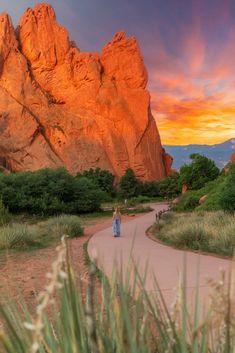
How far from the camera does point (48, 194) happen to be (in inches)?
1275

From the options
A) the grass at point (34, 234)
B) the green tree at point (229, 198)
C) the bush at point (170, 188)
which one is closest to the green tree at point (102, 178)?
the bush at point (170, 188)

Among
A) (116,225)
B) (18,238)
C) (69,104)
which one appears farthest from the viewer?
(69,104)

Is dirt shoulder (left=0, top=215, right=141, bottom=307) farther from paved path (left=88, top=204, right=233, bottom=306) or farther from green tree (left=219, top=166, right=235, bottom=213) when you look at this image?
green tree (left=219, top=166, right=235, bottom=213)

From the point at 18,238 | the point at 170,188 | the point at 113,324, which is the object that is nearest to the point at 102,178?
the point at 170,188

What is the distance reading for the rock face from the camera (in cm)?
6744

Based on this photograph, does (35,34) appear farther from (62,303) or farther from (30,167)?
(62,303)

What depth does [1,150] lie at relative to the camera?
216ft

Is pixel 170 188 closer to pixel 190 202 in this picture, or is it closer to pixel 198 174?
pixel 198 174

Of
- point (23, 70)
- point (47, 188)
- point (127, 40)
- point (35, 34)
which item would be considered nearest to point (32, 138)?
point (23, 70)

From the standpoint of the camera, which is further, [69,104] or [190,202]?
[69,104]

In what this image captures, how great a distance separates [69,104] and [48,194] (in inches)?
1782

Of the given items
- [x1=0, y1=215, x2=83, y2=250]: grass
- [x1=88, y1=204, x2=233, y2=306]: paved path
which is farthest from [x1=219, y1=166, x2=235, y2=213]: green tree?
[x1=0, y1=215, x2=83, y2=250]: grass

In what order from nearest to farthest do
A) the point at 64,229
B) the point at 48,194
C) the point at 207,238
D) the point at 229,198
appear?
the point at 207,238 < the point at 229,198 < the point at 64,229 < the point at 48,194

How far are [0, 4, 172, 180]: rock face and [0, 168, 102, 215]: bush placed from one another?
102 ft
